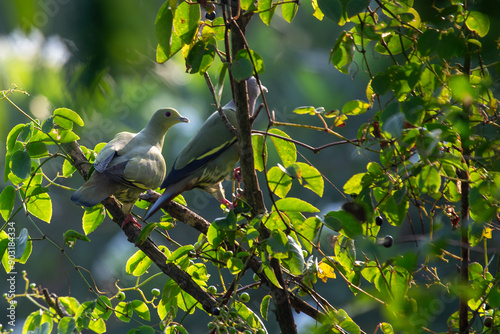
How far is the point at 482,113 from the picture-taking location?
1.11 m

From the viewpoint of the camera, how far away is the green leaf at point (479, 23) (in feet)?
3.10

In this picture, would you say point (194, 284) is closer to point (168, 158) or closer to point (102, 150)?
point (102, 150)

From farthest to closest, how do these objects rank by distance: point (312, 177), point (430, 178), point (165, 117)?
point (165, 117), point (312, 177), point (430, 178)

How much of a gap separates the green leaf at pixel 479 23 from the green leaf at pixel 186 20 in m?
0.55

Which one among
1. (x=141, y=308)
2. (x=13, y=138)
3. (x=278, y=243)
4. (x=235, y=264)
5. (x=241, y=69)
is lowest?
(x=141, y=308)

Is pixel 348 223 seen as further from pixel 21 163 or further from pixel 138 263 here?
pixel 21 163

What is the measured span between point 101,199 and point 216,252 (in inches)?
17.7

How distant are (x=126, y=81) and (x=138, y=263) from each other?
891 millimetres

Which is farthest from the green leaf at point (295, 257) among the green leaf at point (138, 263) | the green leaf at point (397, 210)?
the green leaf at point (138, 263)

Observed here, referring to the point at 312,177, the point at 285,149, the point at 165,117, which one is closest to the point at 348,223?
the point at 312,177

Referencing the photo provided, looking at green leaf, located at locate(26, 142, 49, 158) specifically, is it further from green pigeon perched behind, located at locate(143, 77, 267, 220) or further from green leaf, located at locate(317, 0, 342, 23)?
green leaf, located at locate(317, 0, 342, 23)

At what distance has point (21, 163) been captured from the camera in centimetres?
137

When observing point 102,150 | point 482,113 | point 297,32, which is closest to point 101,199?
point 102,150

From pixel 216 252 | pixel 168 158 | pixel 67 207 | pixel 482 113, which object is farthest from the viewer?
pixel 67 207
